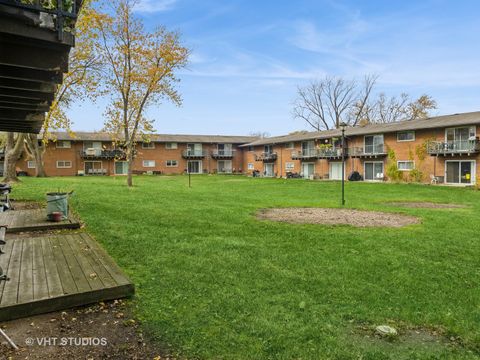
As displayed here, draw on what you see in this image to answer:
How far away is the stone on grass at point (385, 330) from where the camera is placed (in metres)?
3.90

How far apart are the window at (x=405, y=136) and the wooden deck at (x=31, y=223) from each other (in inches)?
1211

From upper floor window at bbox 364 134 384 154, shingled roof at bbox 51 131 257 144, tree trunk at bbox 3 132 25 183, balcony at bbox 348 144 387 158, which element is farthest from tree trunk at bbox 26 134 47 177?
upper floor window at bbox 364 134 384 154

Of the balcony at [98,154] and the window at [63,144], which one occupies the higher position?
the window at [63,144]

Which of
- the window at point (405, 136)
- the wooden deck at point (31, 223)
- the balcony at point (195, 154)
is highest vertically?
the window at point (405, 136)

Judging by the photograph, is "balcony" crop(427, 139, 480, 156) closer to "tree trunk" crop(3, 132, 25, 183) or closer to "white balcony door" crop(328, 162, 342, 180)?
"white balcony door" crop(328, 162, 342, 180)

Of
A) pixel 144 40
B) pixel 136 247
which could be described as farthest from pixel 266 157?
pixel 136 247

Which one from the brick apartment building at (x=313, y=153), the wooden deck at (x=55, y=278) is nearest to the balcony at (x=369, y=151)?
the brick apartment building at (x=313, y=153)

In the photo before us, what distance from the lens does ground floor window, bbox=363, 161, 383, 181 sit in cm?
3531

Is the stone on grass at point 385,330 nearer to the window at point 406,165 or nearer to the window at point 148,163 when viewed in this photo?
the window at point 406,165

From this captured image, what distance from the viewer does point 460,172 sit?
95.7 feet

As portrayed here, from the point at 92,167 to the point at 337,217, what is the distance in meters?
45.2

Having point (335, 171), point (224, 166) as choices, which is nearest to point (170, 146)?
point (224, 166)

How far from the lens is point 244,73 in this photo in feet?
138

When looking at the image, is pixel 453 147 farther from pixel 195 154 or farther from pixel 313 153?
pixel 195 154
